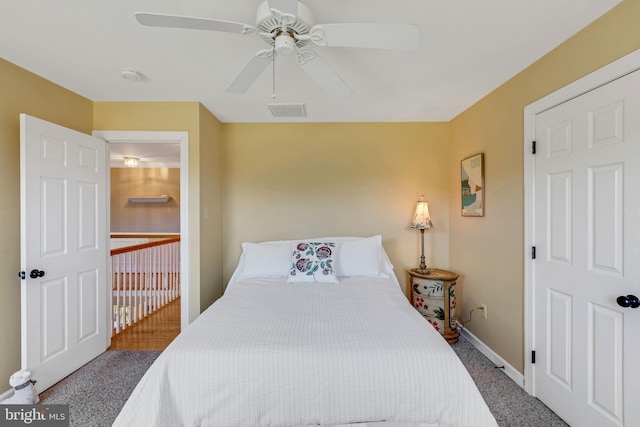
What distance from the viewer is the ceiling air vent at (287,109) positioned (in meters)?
2.38

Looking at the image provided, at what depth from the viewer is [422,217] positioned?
9.68ft

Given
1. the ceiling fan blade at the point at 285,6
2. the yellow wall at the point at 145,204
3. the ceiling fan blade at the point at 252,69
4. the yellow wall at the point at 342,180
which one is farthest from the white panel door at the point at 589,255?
the yellow wall at the point at 145,204

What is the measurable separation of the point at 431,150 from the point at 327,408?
286cm

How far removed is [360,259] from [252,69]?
6.21 feet

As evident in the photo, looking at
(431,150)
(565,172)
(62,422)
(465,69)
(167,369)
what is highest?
(465,69)

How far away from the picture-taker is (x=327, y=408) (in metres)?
1.26

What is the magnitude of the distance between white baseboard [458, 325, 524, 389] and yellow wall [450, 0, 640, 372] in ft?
0.14

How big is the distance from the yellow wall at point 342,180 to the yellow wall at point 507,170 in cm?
32

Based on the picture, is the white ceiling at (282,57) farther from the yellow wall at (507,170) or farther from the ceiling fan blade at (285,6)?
the ceiling fan blade at (285,6)

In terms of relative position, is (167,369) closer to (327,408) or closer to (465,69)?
(327,408)

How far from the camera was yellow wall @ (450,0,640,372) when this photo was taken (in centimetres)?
149

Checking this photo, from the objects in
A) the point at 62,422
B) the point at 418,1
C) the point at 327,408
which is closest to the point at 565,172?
the point at 418,1

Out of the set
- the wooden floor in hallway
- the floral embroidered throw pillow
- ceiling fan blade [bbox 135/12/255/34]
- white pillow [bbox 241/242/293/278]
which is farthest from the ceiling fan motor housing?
the wooden floor in hallway

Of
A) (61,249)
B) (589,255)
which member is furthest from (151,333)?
(589,255)
